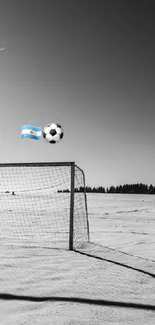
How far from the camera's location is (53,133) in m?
8.56

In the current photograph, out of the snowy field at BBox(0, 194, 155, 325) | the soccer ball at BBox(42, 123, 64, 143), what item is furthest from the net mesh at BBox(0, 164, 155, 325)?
the soccer ball at BBox(42, 123, 64, 143)

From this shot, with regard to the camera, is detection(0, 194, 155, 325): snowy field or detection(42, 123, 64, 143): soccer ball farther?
detection(42, 123, 64, 143): soccer ball

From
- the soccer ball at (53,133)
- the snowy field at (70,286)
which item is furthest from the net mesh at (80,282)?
the soccer ball at (53,133)

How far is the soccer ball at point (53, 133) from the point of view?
858cm

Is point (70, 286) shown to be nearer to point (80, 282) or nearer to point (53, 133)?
point (80, 282)

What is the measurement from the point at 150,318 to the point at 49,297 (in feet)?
3.87

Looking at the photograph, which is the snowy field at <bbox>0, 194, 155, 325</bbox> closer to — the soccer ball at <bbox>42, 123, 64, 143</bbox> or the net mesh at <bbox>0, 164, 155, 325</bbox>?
the net mesh at <bbox>0, 164, 155, 325</bbox>

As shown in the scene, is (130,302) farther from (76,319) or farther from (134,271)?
(134,271)

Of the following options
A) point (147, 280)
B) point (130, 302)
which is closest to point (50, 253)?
point (147, 280)

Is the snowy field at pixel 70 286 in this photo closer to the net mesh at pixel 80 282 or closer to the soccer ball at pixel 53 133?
the net mesh at pixel 80 282

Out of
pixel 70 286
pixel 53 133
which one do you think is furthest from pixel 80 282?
pixel 53 133

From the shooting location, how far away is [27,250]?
18.7 feet

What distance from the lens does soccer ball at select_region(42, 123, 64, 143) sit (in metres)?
8.58

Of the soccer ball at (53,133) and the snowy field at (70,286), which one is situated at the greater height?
the soccer ball at (53,133)
